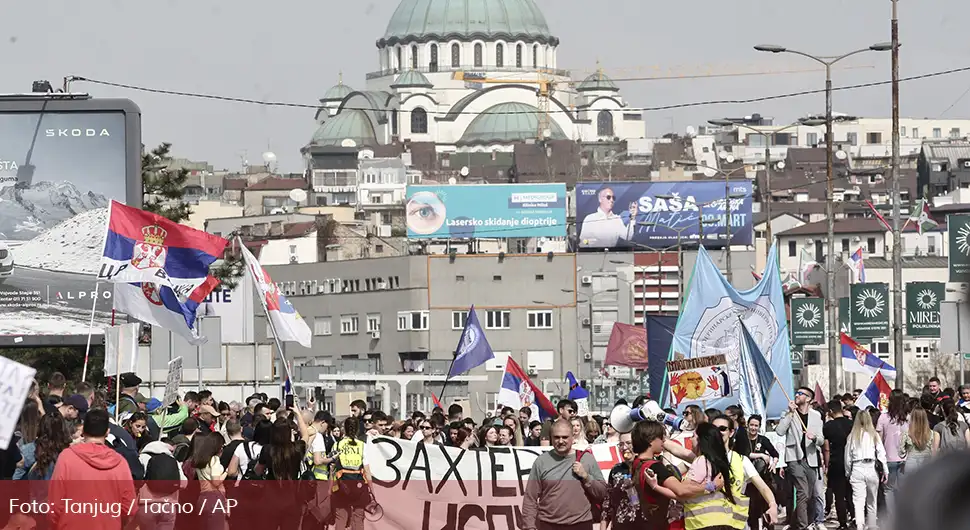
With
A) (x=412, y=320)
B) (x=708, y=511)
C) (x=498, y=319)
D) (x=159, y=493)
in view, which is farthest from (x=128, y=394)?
(x=498, y=319)

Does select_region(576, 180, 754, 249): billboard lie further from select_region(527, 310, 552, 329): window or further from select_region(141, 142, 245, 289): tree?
select_region(141, 142, 245, 289): tree

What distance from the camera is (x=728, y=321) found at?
18.2 m

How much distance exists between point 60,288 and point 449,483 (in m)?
10.1

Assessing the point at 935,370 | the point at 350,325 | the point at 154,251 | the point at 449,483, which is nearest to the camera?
the point at 449,483

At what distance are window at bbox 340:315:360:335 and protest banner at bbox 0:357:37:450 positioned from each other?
93446 millimetres

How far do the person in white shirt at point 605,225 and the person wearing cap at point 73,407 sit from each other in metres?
102

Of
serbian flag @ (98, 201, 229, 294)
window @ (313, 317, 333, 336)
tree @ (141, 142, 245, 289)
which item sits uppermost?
tree @ (141, 142, 245, 289)

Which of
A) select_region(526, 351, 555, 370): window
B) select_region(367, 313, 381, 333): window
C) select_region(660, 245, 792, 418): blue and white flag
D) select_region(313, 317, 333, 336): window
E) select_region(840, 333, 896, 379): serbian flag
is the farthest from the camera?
select_region(313, 317, 333, 336): window

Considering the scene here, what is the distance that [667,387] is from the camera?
59.0 feet

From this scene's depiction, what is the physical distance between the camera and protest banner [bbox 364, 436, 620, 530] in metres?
11.3

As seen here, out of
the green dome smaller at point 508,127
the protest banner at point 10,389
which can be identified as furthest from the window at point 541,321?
the green dome smaller at point 508,127

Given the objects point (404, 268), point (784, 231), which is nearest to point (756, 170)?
point (784, 231)

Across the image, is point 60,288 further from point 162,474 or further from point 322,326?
point 322,326

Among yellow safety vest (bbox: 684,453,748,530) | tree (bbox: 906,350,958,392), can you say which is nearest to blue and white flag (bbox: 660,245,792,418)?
yellow safety vest (bbox: 684,453,748,530)
